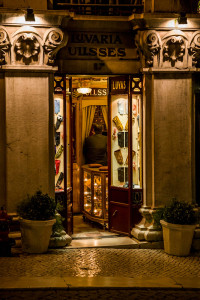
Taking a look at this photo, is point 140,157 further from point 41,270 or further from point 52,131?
point 41,270

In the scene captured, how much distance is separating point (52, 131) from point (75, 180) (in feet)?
11.9

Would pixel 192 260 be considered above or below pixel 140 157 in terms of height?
below

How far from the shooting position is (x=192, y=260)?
31.4 ft

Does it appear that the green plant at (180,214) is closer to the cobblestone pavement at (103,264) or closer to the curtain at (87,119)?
the cobblestone pavement at (103,264)

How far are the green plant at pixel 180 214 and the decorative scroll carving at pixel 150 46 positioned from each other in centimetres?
284

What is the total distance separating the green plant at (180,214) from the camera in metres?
9.72

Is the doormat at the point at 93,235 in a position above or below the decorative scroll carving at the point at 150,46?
below

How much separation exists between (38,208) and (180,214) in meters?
2.63

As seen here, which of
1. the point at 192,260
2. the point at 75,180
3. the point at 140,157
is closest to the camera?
the point at 192,260

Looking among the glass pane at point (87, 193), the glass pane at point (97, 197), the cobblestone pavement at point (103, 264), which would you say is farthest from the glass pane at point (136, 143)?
the glass pane at point (87, 193)

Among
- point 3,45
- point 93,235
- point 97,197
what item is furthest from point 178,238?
point 3,45

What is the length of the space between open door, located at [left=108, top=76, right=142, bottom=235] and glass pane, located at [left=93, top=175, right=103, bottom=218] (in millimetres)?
689

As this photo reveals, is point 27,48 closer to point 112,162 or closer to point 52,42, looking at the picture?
point 52,42

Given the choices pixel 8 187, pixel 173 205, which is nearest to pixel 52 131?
pixel 8 187
